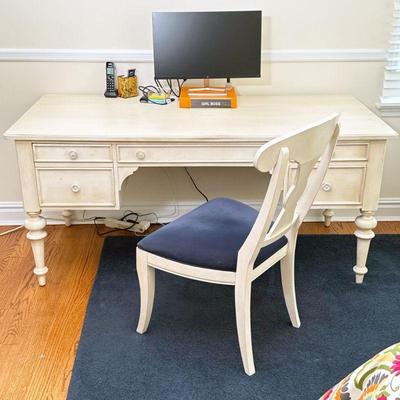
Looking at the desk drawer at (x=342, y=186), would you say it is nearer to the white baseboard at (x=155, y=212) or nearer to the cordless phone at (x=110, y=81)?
the white baseboard at (x=155, y=212)

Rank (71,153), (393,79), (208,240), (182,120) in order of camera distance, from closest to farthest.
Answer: (208,240) < (71,153) < (182,120) < (393,79)

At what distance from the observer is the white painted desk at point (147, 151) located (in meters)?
2.17

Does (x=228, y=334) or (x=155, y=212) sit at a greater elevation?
(x=155, y=212)

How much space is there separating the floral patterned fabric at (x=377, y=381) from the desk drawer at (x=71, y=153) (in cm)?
122

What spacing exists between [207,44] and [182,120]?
1.33ft

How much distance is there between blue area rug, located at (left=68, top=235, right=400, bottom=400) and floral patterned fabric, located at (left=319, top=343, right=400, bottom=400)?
506mm

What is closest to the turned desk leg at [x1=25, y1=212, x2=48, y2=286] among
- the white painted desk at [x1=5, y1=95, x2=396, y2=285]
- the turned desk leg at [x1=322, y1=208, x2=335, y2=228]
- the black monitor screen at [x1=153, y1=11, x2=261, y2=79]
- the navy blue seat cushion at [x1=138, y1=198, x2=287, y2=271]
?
the white painted desk at [x1=5, y1=95, x2=396, y2=285]

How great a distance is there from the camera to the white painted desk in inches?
85.5

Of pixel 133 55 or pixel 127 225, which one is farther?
pixel 127 225

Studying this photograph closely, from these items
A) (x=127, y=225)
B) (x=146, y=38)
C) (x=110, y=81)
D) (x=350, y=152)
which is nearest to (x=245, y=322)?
(x=350, y=152)

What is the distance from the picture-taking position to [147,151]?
2197mm

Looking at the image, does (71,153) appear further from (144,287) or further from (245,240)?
(245,240)

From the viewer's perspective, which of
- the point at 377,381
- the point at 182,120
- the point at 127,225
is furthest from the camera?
the point at 127,225

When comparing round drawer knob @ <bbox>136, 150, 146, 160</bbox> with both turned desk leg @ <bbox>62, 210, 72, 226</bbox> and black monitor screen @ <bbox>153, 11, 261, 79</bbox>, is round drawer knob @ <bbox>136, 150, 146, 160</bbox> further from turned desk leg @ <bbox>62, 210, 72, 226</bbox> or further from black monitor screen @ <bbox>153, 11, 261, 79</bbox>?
turned desk leg @ <bbox>62, 210, 72, 226</bbox>
